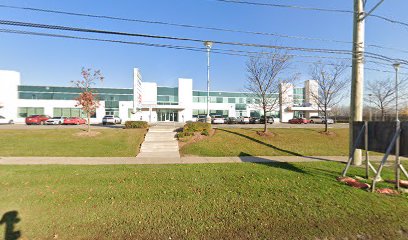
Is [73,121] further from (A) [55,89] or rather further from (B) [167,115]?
(B) [167,115]

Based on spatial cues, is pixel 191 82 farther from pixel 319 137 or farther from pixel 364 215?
pixel 364 215

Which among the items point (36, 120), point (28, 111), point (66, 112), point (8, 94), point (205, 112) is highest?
point (8, 94)

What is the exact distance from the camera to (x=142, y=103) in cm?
4569

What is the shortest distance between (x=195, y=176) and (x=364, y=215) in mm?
4527

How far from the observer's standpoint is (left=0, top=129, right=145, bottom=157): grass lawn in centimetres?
1170

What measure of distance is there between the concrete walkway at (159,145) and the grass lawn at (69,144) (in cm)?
54

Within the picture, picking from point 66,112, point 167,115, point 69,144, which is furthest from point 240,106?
point 69,144

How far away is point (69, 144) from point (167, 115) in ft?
115

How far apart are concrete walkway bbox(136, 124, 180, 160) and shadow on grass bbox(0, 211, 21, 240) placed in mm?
6824

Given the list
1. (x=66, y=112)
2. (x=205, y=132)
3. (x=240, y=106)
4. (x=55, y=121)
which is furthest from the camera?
(x=240, y=106)

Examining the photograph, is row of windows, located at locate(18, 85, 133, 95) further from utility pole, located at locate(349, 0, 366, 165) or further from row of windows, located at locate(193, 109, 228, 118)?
utility pole, located at locate(349, 0, 366, 165)

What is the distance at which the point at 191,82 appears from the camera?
2019 inches

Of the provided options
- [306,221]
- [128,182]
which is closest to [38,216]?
[128,182]

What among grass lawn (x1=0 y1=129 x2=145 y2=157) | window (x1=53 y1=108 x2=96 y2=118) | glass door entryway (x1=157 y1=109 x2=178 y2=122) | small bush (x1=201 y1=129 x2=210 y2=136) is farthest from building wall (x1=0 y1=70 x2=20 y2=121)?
small bush (x1=201 y1=129 x2=210 y2=136)
